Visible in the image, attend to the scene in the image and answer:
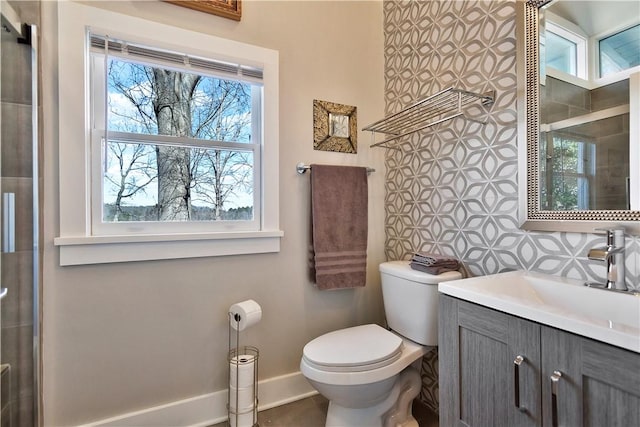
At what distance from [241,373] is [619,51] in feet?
6.30

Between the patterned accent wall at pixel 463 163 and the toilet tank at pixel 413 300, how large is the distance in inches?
9.5

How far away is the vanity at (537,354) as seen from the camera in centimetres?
68

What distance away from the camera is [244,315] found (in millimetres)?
1527

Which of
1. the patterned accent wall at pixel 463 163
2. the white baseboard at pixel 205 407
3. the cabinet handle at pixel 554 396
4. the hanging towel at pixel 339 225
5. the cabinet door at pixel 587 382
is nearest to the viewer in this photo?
the cabinet door at pixel 587 382

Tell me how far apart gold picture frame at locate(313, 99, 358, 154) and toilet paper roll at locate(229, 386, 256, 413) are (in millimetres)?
1310

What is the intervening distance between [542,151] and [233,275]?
1.48 m

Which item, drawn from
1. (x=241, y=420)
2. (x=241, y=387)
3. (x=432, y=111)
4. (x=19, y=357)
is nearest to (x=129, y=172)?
(x=19, y=357)

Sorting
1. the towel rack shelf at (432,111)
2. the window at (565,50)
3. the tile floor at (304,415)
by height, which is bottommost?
the tile floor at (304,415)

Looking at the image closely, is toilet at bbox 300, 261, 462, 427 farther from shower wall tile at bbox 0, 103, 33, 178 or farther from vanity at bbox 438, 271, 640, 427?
shower wall tile at bbox 0, 103, 33, 178

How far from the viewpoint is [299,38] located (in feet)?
6.06

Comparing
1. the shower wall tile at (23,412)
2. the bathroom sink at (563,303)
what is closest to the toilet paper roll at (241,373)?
the shower wall tile at (23,412)

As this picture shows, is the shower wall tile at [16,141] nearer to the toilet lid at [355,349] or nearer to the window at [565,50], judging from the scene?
the toilet lid at [355,349]

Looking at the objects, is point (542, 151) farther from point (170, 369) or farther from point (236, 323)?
point (170, 369)

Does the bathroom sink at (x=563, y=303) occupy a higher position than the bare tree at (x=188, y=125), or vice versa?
the bare tree at (x=188, y=125)
